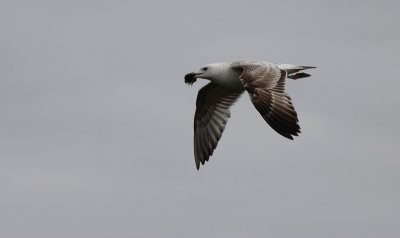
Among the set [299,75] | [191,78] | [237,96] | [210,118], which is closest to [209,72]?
[191,78]

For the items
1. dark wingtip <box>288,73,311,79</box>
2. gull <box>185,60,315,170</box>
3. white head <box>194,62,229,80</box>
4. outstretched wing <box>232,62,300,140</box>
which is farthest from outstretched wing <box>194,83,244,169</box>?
outstretched wing <box>232,62,300,140</box>

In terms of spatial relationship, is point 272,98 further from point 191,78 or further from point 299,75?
point 191,78

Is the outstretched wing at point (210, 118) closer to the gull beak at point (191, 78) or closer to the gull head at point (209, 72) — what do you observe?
the gull beak at point (191, 78)

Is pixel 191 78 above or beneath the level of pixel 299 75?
above

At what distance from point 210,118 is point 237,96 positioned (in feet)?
3.37

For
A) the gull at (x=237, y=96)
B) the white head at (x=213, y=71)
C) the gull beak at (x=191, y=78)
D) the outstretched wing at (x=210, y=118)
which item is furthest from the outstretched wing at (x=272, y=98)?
the outstretched wing at (x=210, y=118)

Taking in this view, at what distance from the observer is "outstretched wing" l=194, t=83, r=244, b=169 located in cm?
3080

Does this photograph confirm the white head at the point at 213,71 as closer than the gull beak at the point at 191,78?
Yes

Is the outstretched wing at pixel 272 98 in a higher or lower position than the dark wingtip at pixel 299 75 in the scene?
lower

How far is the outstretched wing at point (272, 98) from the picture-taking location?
79.0 feet

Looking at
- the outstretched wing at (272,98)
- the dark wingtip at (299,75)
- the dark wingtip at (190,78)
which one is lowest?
the outstretched wing at (272,98)

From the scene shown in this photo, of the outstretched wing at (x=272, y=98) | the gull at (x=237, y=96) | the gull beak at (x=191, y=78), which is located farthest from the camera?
the gull beak at (x=191, y=78)

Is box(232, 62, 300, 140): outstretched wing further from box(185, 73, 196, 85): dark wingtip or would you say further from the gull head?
Result: box(185, 73, 196, 85): dark wingtip

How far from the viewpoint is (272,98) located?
24.7 metres
